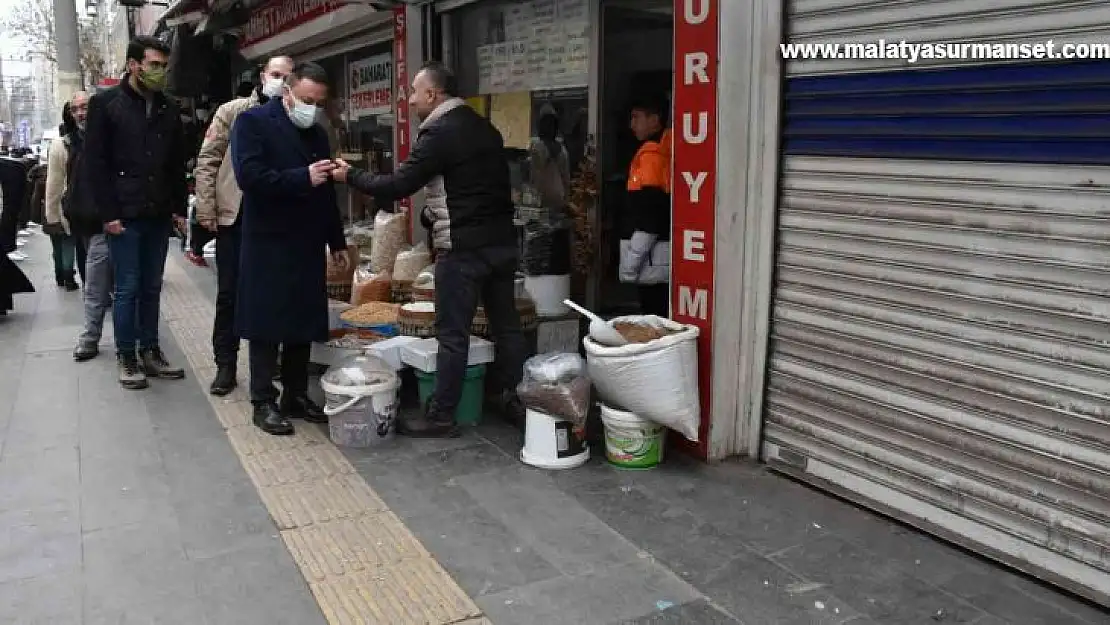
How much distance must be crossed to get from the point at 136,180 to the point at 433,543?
3361 millimetres

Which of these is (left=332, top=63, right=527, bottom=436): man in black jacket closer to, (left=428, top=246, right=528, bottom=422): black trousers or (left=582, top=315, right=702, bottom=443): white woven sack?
(left=428, top=246, right=528, bottom=422): black trousers

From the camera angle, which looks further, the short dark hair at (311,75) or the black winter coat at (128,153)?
the black winter coat at (128,153)

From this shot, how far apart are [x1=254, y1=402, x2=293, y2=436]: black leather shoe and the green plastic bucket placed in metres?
0.76

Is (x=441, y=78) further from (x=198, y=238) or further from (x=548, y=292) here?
(x=198, y=238)

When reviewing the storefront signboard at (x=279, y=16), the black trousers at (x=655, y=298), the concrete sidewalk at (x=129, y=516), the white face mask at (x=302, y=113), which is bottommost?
the concrete sidewalk at (x=129, y=516)

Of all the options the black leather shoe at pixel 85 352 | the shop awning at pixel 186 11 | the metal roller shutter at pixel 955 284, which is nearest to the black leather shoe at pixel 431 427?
the metal roller shutter at pixel 955 284

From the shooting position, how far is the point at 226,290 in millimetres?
5684

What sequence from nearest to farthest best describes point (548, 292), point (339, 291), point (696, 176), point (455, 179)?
1. point (696, 176)
2. point (455, 179)
3. point (548, 292)
4. point (339, 291)

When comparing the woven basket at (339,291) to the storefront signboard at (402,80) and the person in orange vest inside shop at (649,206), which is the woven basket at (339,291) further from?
the person in orange vest inside shop at (649,206)

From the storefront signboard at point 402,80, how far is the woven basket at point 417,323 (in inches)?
94.7

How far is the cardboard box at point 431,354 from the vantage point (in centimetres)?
502

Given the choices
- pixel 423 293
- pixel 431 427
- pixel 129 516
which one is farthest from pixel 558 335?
pixel 129 516

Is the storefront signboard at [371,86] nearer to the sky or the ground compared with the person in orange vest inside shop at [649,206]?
nearer to the sky

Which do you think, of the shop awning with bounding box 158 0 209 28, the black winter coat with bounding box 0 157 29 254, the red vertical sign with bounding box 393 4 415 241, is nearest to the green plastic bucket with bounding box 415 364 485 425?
the red vertical sign with bounding box 393 4 415 241
